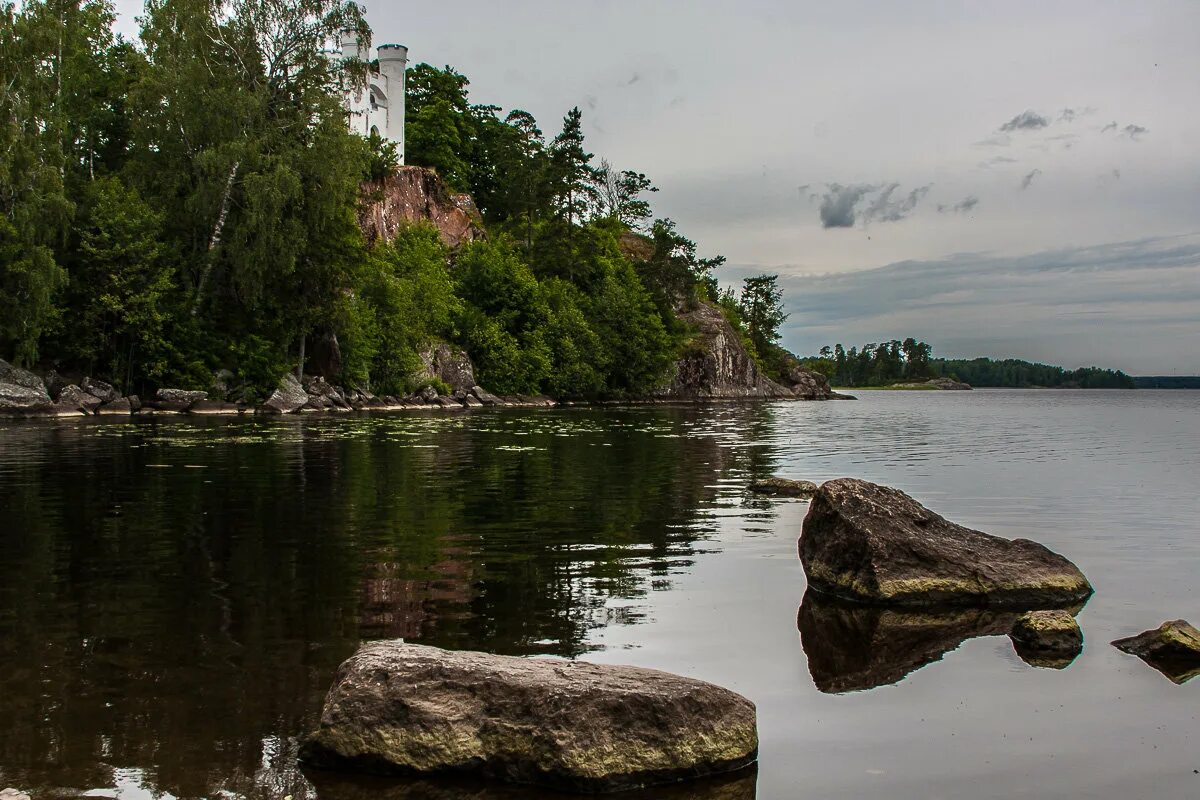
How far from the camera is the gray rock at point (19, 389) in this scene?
4803 centimetres

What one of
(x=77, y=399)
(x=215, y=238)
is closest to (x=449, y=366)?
(x=215, y=238)

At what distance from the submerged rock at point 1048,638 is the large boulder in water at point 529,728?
3894 millimetres

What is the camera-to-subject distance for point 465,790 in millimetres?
5918

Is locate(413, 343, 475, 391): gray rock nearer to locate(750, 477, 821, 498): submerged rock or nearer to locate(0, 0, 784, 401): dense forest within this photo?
locate(0, 0, 784, 401): dense forest

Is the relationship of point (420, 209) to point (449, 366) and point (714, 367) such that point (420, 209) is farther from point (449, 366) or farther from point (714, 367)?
point (714, 367)

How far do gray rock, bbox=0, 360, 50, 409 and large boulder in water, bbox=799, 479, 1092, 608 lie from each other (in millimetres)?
48163

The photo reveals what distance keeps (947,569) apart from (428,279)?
73.9 metres

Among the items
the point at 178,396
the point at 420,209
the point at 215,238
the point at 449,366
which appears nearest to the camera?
the point at 178,396

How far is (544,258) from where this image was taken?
105500mm

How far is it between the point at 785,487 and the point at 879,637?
1155cm

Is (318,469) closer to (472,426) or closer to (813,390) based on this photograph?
(472,426)

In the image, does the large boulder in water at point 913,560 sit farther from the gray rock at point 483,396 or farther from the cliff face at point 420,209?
the cliff face at point 420,209

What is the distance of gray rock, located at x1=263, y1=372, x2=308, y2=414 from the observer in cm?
5822

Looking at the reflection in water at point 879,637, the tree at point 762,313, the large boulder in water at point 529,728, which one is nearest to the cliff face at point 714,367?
the tree at point 762,313
